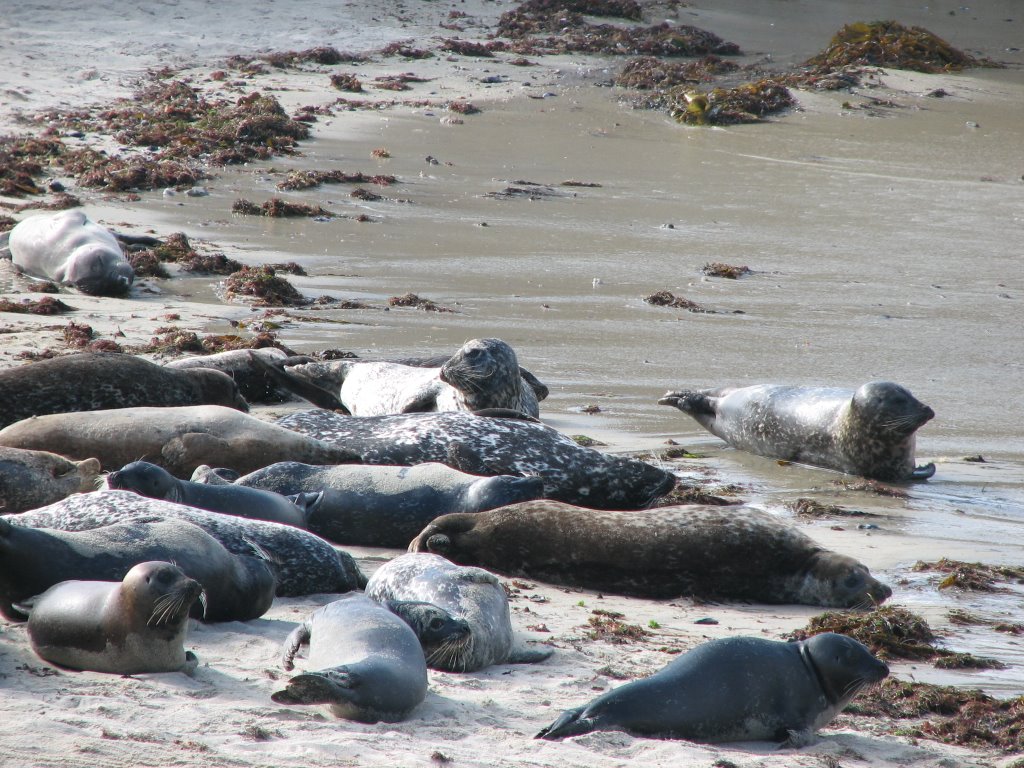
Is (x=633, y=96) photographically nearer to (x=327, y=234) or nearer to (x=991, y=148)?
(x=991, y=148)

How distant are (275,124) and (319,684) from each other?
11533 mm

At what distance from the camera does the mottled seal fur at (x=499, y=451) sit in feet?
17.5

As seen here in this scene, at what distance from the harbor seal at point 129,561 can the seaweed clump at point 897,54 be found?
14776 mm

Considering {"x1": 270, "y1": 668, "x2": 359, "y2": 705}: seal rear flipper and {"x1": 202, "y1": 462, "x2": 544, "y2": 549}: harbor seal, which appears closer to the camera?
{"x1": 270, "y1": 668, "x2": 359, "y2": 705}: seal rear flipper

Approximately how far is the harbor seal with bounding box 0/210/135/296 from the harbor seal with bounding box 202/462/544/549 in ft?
13.3

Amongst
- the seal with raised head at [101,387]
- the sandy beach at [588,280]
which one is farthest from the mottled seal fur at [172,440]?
the sandy beach at [588,280]

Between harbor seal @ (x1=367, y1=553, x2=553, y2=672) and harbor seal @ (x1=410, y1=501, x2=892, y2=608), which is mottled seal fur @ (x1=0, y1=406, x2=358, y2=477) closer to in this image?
harbor seal @ (x1=410, y1=501, x2=892, y2=608)

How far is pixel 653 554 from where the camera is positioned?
4.47 metres

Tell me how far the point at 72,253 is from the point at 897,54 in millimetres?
12139

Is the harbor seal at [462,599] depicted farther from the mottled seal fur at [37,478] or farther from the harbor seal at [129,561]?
the mottled seal fur at [37,478]

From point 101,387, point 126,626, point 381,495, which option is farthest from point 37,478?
point 126,626

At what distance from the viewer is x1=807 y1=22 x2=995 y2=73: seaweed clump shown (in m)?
17.1

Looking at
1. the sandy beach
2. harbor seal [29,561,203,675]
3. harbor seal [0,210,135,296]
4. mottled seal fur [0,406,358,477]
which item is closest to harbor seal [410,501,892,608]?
the sandy beach

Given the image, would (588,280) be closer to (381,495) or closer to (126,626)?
(381,495)
